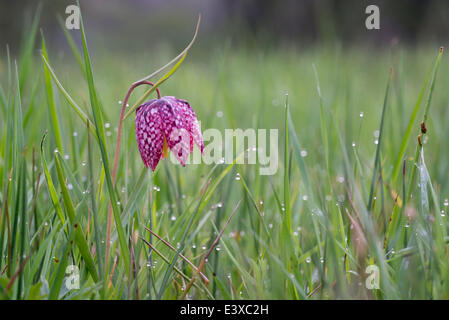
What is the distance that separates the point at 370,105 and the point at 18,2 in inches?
142

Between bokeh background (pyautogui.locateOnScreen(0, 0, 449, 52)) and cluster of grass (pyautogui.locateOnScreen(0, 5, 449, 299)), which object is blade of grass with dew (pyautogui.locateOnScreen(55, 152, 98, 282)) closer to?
cluster of grass (pyautogui.locateOnScreen(0, 5, 449, 299))

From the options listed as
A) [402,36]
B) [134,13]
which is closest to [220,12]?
[134,13]

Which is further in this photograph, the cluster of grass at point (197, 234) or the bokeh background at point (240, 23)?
the bokeh background at point (240, 23)

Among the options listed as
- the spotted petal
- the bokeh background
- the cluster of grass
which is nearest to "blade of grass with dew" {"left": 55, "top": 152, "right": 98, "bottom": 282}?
the cluster of grass

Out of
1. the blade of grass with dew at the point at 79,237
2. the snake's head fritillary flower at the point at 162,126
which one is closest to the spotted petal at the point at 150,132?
the snake's head fritillary flower at the point at 162,126

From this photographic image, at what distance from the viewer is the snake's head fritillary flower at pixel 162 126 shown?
637 mm

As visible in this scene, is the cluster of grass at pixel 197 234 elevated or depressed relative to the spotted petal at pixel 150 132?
depressed

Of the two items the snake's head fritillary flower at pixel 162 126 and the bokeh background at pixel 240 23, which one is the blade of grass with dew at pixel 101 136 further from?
the bokeh background at pixel 240 23

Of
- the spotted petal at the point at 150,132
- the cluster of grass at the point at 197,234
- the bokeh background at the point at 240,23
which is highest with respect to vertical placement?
the bokeh background at the point at 240,23

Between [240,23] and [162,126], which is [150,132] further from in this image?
[240,23]

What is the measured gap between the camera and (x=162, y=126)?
64cm

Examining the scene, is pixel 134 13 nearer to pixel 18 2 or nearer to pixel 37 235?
pixel 18 2

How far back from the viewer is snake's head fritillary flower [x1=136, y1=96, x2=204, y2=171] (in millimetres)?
637
